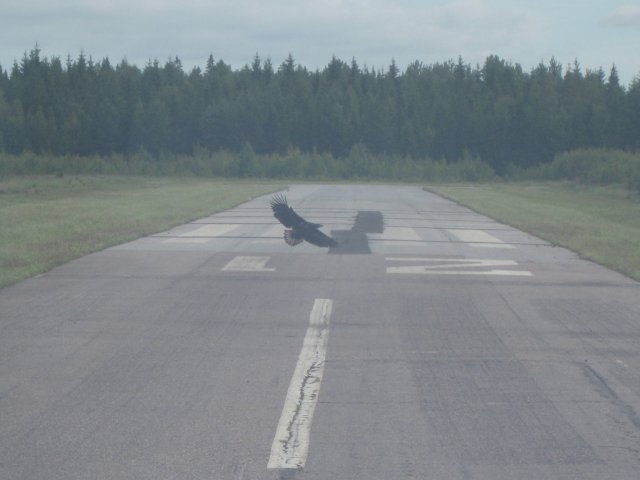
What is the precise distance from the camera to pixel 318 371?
311 inches

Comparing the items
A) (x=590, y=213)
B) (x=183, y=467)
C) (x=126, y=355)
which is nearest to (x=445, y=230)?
(x=590, y=213)

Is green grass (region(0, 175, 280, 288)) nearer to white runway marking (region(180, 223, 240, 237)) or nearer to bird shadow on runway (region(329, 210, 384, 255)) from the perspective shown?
white runway marking (region(180, 223, 240, 237))

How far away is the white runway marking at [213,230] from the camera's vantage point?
1914 cm

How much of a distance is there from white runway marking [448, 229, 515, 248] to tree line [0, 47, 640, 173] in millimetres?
68170

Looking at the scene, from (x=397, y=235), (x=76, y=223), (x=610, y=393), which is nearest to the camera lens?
(x=610, y=393)

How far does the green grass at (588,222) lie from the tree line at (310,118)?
51592 mm

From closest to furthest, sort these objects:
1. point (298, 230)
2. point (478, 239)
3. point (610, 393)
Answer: point (610, 393)
point (478, 239)
point (298, 230)

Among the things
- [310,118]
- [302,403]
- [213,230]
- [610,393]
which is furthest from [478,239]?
[310,118]

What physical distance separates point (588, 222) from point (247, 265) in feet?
40.0

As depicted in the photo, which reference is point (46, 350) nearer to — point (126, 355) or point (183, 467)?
point (126, 355)

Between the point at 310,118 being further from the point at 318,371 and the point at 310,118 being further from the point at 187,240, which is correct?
the point at 318,371

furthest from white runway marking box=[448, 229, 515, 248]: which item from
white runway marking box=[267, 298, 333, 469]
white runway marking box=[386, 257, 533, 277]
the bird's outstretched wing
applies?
white runway marking box=[267, 298, 333, 469]

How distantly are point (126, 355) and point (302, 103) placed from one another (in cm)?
9115

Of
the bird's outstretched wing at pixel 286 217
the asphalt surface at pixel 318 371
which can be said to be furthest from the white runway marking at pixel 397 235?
the asphalt surface at pixel 318 371
